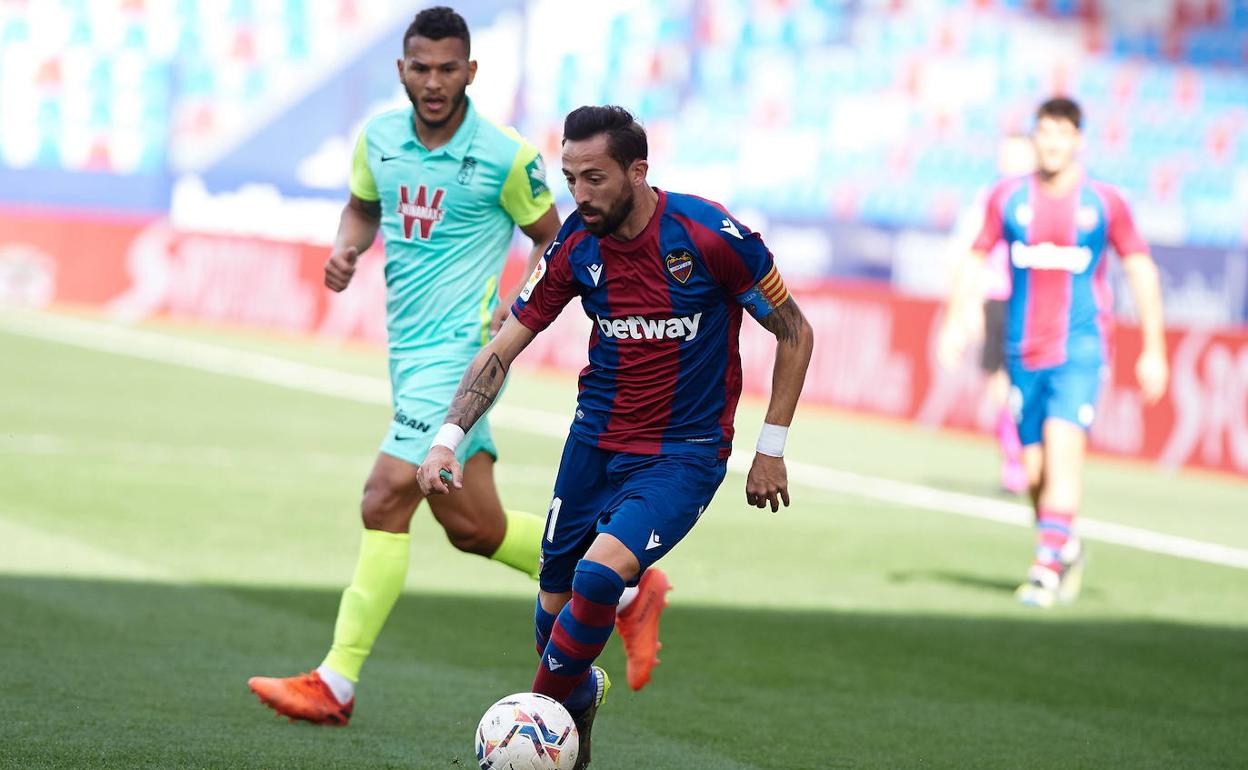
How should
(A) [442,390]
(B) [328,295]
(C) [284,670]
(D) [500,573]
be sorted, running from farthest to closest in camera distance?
(B) [328,295] < (D) [500,573] < (C) [284,670] < (A) [442,390]

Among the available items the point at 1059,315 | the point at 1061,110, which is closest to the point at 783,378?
the point at 1061,110

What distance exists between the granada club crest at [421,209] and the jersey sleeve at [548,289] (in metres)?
1.19

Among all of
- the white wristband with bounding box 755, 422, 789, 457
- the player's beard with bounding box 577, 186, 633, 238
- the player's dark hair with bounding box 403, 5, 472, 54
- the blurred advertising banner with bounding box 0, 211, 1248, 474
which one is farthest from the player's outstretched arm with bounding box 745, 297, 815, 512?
the blurred advertising banner with bounding box 0, 211, 1248, 474

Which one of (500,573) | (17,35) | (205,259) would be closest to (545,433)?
Answer: (500,573)

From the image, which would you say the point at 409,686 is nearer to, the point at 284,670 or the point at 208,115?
the point at 284,670

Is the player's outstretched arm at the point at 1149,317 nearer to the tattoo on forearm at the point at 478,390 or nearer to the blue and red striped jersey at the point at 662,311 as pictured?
the blue and red striped jersey at the point at 662,311

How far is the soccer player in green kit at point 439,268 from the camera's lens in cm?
637

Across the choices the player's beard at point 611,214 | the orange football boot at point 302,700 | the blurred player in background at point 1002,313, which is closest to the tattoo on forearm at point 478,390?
the player's beard at point 611,214

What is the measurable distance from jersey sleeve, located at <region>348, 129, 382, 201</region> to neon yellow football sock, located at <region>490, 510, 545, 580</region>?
48.4 inches

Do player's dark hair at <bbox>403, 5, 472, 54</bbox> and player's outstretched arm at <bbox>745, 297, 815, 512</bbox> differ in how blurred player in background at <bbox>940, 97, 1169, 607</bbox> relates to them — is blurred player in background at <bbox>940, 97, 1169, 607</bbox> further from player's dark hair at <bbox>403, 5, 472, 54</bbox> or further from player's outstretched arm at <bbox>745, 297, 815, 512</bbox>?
player's outstretched arm at <bbox>745, 297, 815, 512</bbox>

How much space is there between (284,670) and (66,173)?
31.2 metres

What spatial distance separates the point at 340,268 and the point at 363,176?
1.60 feet

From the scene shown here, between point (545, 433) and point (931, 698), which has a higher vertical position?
point (931, 698)

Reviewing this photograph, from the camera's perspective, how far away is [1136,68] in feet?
97.2
